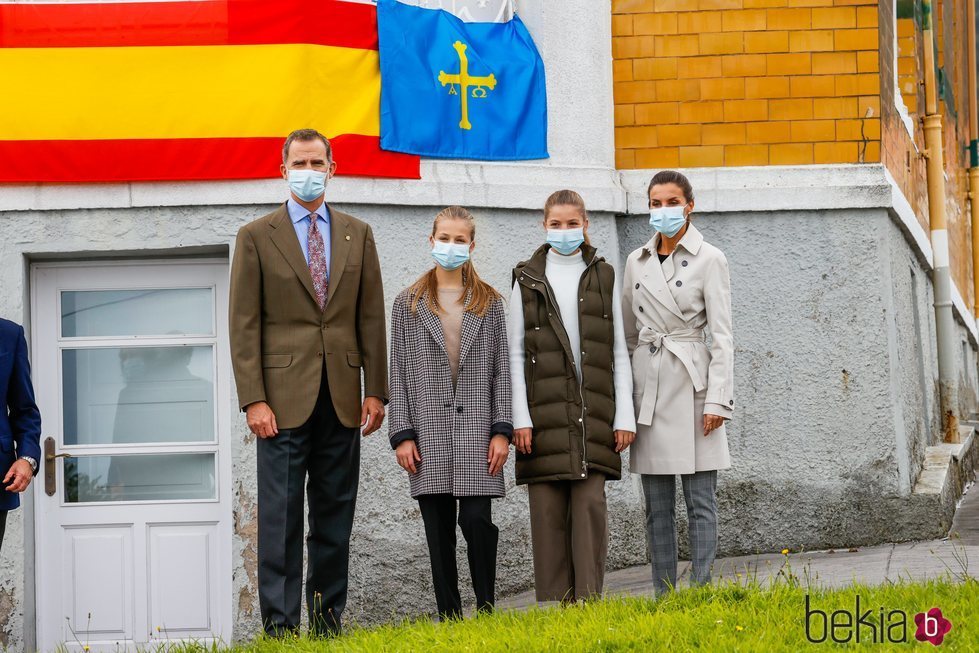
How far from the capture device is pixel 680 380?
551 centimetres

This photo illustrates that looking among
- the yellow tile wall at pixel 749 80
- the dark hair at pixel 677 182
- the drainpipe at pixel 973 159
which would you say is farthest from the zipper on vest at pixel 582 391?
the drainpipe at pixel 973 159

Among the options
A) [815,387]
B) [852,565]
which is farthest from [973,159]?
[852,565]

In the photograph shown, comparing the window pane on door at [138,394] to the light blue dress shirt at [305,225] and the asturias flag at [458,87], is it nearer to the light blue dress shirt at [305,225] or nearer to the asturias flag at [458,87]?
the asturias flag at [458,87]

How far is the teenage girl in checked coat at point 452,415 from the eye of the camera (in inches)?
212

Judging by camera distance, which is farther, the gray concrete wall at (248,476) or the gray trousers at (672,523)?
the gray concrete wall at (248,476)

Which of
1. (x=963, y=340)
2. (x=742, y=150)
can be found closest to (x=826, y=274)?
(x=742, y=150)

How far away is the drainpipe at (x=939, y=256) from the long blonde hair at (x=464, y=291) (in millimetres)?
5813

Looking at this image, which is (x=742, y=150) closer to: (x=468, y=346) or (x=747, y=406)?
(x=747, y=406)

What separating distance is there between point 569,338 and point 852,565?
232 centimetres

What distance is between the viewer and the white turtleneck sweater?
547 centimetres

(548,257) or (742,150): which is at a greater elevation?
(742,150)

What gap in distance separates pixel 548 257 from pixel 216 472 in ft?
8.96

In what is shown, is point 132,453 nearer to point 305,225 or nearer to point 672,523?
point 305,225

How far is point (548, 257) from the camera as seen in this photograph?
564 centimetres
